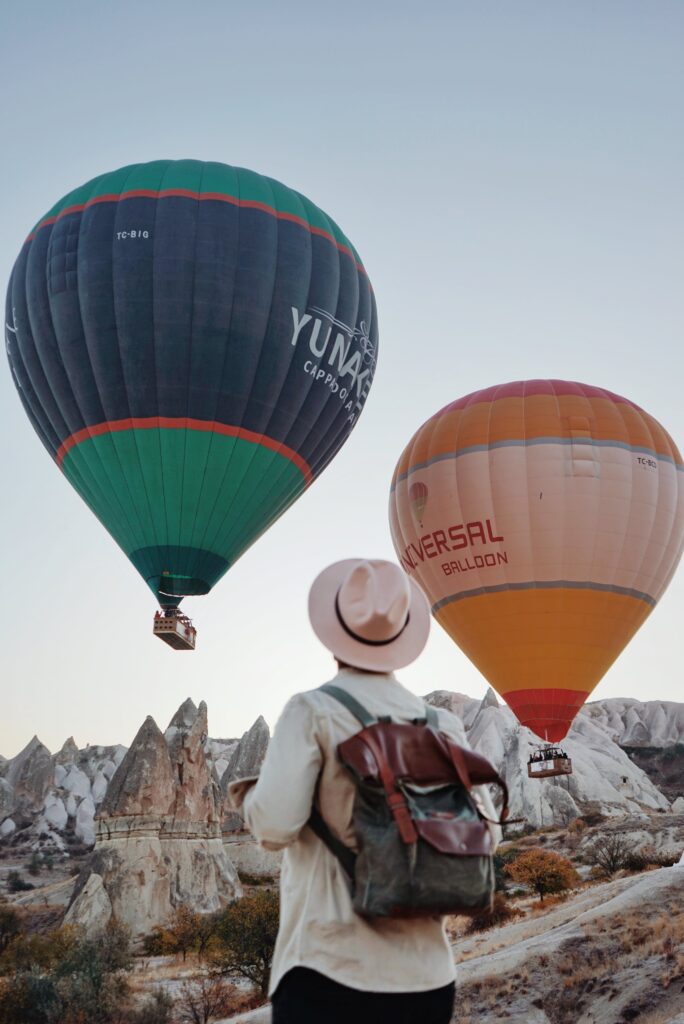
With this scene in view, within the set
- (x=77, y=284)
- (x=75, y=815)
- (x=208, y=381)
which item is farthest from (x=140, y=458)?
(x=75, y=815)

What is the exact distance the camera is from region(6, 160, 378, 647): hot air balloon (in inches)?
691

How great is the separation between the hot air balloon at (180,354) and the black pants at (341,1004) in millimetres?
15679

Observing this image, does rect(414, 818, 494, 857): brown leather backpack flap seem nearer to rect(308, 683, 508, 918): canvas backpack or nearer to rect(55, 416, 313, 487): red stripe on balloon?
rect(308, 683, 508, 918): canvas backpack

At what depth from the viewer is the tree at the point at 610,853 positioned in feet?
79.8

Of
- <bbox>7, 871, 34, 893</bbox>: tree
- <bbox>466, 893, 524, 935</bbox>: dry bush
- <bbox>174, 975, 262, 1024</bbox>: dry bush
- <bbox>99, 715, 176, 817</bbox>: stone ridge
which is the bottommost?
<bbox>7, 871, 34, 893</bbox>: tree

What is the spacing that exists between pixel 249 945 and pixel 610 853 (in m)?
10.5

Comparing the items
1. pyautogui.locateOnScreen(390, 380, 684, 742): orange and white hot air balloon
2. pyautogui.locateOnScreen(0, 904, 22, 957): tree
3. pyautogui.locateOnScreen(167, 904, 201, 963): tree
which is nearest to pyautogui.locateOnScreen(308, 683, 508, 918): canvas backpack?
pyautogui.locateOnScreen(390, 380, 684, 742): orange and white hot air balloon

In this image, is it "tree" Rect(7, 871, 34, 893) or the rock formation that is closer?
"tree" Rect(7, 871, 34, 893)

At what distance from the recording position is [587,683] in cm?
2042

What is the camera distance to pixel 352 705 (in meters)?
2.42

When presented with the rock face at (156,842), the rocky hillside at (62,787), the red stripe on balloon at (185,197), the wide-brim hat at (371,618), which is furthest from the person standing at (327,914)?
the rocky hillside at (62,787)

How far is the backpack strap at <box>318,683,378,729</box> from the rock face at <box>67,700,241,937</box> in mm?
26822

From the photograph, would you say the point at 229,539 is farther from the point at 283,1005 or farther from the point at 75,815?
the point at 75,815

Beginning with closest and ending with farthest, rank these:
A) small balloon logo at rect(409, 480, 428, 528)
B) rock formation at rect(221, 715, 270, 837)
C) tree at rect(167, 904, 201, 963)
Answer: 1. small balloon logo at rect(409, 480, 428, 528)
2. tree at rect(167, 904, 201, 963)
3. rock formation at rect(221, 715, 270, 837)
